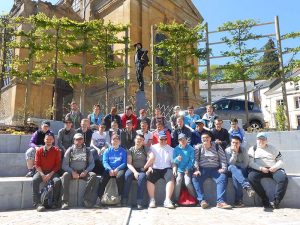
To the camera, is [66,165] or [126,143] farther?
[126,143]

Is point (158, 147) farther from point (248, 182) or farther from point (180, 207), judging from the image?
point (248, 182)

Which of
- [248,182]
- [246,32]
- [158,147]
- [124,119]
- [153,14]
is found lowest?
[248,182]

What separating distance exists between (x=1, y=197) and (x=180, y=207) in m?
3.44

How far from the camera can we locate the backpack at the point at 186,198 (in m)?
6.05

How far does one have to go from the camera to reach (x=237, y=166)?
20.9 ft

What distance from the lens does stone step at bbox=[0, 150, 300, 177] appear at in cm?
733

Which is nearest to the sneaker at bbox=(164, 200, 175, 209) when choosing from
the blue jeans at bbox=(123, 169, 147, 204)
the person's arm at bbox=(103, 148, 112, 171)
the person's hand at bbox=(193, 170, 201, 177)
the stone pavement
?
the stone pavement

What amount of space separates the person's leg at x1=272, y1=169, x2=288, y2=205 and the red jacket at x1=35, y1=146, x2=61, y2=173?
4.35 m

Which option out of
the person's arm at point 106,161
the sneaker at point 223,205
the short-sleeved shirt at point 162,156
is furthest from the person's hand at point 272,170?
the person's arm at point 106,161

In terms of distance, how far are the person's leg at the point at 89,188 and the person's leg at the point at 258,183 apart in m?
3.14

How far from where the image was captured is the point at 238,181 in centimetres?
603

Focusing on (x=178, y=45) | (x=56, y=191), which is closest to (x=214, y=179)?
(x=56, y=191)

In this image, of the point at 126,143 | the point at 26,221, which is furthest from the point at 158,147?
the point at 26,221

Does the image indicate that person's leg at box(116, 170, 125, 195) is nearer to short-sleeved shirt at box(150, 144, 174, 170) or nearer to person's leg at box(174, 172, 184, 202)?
short-sleeved shirt at box(150, 144, 174, 170)
